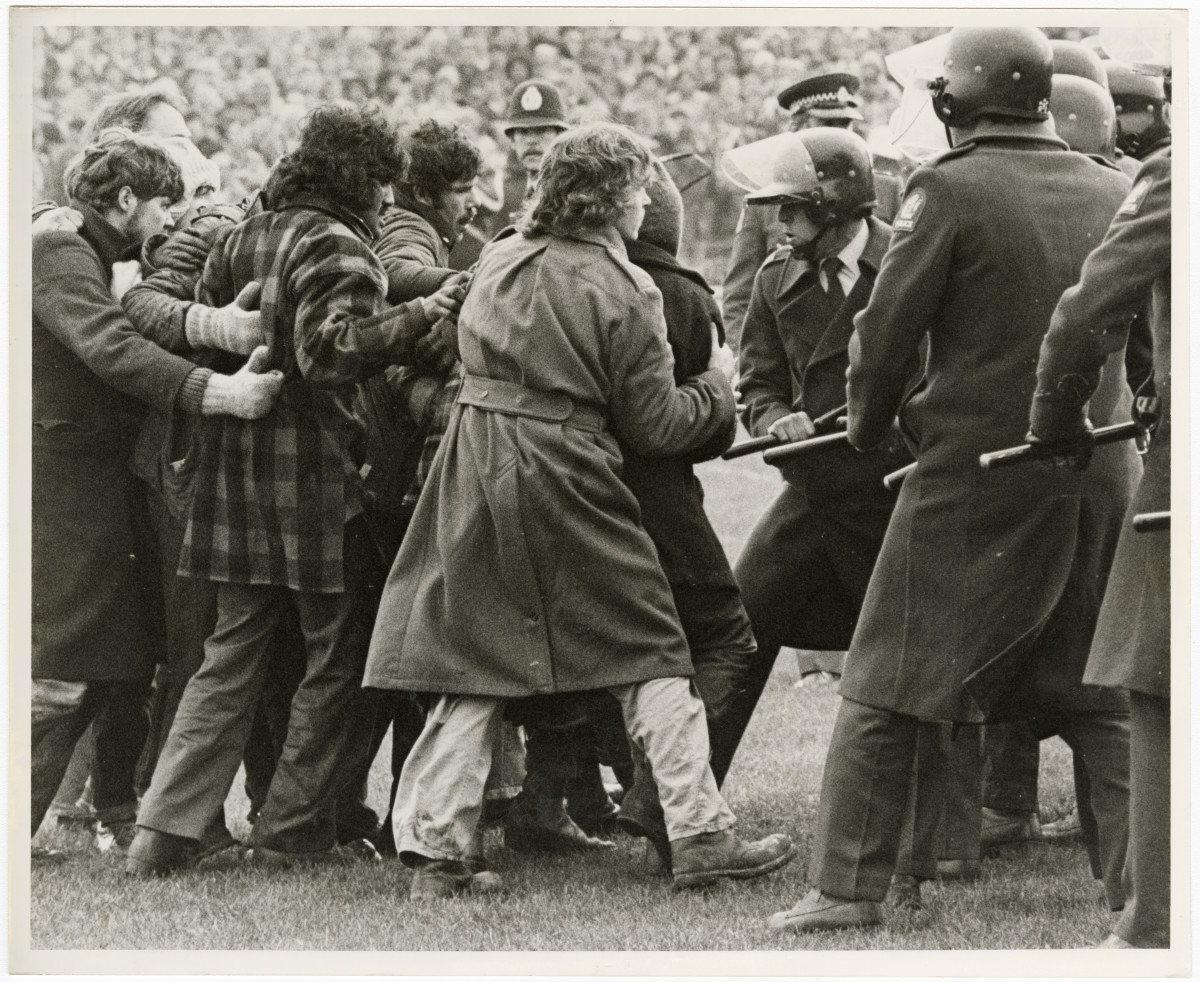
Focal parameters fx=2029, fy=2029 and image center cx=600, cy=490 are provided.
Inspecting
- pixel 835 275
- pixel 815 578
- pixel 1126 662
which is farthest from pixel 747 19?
pixel 1126 662

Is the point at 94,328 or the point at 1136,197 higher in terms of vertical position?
the point at 1136,197

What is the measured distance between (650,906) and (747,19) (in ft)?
8.02

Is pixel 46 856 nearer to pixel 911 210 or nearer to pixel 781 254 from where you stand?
pixel 781 254

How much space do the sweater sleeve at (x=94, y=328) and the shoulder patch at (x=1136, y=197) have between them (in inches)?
111

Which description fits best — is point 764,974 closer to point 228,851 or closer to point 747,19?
point 228,851

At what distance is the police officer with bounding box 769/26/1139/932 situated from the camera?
5035 mm

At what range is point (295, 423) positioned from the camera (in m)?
5.97

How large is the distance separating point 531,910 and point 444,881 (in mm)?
270

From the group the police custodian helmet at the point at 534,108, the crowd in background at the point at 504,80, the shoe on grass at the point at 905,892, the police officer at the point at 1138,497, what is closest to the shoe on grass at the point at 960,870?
the shoe on grass at the point at 905,892

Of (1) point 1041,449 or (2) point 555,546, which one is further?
(2) point 555,546

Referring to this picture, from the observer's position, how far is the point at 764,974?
5.07 metres

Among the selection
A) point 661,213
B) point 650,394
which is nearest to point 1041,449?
point 650,394

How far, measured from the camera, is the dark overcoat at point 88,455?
6031 mm

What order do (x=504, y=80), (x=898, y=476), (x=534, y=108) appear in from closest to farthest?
(x=898, y=476) → (x=534, y=108) → (x=504, y=80)
